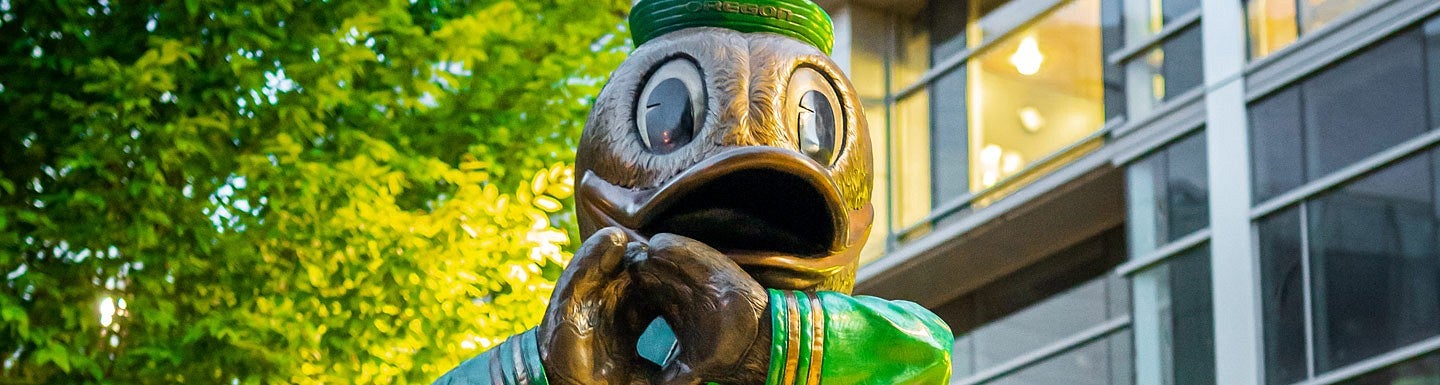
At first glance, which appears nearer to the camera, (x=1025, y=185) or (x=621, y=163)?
(x=621, y=163)

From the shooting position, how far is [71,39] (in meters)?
6.36

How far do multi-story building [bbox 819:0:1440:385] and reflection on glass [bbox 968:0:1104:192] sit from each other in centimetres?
1

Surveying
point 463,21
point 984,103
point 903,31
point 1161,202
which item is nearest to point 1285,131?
point 1161,202

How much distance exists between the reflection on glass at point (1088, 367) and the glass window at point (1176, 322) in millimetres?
281

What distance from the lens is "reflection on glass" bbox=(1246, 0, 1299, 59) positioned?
9.36m

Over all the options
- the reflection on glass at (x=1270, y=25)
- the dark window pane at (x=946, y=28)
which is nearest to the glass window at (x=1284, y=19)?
the reflection on glass at (x=1270, y=25)

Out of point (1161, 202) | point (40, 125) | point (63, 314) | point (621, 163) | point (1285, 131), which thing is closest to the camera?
point (621, 163)

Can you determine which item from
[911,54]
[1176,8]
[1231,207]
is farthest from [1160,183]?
[911,54]

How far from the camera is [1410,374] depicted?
833 cm

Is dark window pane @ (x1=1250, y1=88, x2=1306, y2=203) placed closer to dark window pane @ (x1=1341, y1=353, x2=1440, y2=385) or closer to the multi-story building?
the multi-story building

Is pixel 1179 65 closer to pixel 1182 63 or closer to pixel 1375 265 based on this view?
pixel 1182 63

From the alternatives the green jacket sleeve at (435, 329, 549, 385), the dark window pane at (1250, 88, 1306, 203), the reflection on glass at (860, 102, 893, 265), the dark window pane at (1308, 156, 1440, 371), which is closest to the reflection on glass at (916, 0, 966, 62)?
the reflection on glass at (860, 102, 893, 265)

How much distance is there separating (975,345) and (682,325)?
872 cm

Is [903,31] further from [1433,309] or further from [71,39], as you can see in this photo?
[71,39]
